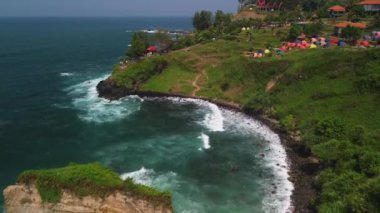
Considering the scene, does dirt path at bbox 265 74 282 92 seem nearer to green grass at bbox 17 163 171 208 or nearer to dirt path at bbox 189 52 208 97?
dirt path at bbox 189 52 208 97

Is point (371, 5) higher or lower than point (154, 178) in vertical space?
higher

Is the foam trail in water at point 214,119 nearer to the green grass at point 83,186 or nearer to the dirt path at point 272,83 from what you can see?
the dirt path at point 272,83

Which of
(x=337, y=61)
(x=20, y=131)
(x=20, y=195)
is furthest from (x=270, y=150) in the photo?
(x=20, y=131)

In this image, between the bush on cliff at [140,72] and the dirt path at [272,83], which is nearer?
the dirt path at [272,83]

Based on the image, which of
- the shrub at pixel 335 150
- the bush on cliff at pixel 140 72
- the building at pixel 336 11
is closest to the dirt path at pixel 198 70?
the bush on cliff at pixel 140 72

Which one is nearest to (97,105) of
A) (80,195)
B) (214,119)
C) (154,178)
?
(214,119)

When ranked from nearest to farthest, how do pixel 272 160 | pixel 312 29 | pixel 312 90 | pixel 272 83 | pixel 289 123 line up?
pixel 272 160
pixel 289 123
pixel 312 90
pixel 272 83
pixel 312 29

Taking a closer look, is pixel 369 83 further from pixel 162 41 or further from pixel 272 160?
pixel 162 41
